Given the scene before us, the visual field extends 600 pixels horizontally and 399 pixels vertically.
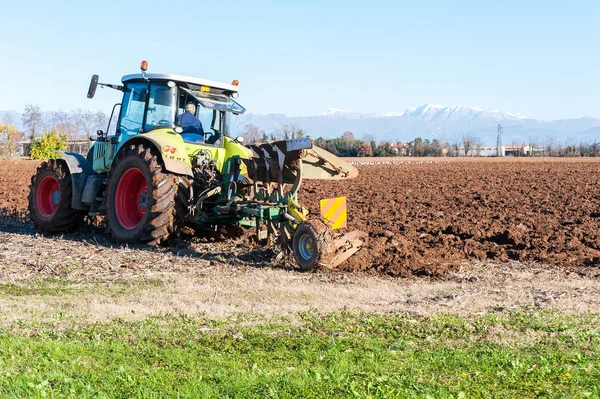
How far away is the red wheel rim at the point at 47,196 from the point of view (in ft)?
41.8

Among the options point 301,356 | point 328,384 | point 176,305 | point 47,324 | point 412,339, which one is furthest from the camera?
point 176,305

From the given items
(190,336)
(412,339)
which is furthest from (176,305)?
(412,339)

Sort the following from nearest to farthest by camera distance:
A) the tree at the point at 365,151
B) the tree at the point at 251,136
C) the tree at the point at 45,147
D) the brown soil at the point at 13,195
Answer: the tree at the point at 251,136, the brown soil at the point at 13,195, the tree at the point at 45,147, the tree at the point at 365,151

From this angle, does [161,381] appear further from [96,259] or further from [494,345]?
[96,259]

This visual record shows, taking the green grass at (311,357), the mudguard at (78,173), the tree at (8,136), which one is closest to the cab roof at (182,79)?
the mudguard at (78,173)

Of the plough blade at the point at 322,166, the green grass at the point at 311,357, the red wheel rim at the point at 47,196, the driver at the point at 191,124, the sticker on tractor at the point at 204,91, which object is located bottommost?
the green grass at the point at 311,357

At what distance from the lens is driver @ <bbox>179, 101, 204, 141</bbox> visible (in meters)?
10.9

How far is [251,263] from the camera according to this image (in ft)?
30.9

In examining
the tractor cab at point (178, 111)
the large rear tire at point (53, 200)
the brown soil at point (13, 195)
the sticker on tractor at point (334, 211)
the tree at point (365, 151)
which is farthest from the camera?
the tree at point (365, 151)

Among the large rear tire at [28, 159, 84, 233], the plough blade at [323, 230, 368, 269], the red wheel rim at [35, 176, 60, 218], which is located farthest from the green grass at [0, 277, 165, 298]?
the red wheel rim at [35, 176, 60, 218]

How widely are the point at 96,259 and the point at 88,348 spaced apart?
449 cm

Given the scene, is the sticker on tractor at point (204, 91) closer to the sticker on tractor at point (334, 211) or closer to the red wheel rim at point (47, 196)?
the sticker on tractor at point (334, 211)

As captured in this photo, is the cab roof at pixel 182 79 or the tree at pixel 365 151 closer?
the cab roof at pixel 182 79

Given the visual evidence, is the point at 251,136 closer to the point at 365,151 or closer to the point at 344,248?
the point at 344,248
